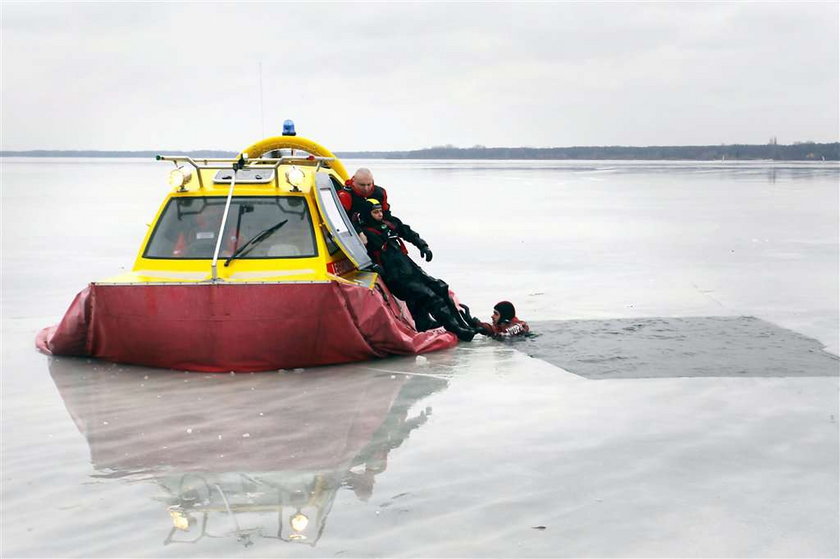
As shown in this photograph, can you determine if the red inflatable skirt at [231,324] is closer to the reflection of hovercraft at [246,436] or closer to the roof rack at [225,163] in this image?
the reflection of hovercraft at [246,436]

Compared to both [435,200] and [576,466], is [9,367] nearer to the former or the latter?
[576,466]

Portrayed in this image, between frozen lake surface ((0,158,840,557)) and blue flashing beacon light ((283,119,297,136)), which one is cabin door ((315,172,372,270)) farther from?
blue flashing beacon light ((283,119,297,136))

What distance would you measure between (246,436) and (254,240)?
246cm

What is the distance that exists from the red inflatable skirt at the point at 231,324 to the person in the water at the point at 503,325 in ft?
5.06

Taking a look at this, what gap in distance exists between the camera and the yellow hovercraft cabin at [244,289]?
8.24 m

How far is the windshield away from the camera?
881 centimetres

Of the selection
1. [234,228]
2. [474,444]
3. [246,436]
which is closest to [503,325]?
[234,228]

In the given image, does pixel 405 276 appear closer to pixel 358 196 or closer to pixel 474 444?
pixel 358 196

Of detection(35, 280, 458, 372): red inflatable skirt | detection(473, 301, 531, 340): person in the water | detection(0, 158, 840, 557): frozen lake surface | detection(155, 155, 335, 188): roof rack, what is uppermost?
detection(155, 155, 335, 188): roof rack

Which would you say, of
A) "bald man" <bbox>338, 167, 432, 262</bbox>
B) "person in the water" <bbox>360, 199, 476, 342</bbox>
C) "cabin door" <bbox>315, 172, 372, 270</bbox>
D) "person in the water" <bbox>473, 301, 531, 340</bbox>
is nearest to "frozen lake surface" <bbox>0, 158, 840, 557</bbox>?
"person in the water" <bbox>473, 301, 531, 340</bbox>

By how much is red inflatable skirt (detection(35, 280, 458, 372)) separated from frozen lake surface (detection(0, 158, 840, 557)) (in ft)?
0.56

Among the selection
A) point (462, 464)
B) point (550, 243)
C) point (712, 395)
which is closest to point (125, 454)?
point (462, 464)

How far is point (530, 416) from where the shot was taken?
7.21 meters

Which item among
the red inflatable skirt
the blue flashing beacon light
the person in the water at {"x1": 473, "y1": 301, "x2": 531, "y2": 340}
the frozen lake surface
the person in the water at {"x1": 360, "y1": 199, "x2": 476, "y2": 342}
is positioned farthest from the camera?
the blue flashing beacon light
